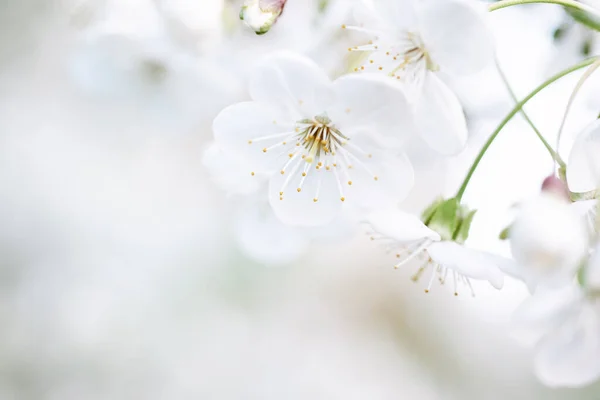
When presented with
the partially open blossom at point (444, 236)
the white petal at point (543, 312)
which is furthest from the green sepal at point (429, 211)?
the white petal at point (543, 312)

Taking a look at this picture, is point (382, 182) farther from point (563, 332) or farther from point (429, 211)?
point (563, 332)

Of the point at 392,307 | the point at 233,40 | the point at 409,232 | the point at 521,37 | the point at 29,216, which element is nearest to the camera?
the point at 409,232

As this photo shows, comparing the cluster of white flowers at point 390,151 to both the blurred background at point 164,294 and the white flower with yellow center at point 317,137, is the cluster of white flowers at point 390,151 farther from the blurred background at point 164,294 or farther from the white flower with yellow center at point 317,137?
the blurred background at point 164,294

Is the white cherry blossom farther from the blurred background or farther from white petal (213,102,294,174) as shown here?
the blurred background

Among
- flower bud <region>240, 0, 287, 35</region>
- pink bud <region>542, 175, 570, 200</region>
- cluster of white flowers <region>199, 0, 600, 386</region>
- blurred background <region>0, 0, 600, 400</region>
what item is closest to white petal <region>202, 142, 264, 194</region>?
cluster of white flowers <region>199, 0, 600, 386</region>

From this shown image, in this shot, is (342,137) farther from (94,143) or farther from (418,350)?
(418,350)

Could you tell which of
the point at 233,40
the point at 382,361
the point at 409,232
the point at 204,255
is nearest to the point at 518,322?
the point at 409,232

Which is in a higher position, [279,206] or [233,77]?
[233,77]
